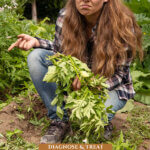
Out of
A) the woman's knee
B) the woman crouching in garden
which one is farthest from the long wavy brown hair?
the woman's knee

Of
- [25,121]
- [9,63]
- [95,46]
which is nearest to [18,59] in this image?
[9,63]

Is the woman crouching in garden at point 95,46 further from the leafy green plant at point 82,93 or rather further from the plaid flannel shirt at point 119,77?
the leafy green plant at point 82,93

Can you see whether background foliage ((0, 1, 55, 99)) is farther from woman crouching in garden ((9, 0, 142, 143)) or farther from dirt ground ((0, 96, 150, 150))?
woman crouching in garden ((9, 0, 142, 143))

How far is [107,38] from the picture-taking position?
208cm

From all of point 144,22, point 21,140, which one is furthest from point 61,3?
point 21,140

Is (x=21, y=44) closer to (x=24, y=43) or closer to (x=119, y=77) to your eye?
(x=24, y=43)

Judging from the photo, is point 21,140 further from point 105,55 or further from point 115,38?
point 115,38

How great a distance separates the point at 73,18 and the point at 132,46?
1.79 ft

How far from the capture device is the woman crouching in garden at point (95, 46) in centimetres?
203

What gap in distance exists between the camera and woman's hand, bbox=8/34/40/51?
81.0 inches

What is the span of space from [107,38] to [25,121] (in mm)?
1061

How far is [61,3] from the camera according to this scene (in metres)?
8.76

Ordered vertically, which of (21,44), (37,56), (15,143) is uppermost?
(21,44)

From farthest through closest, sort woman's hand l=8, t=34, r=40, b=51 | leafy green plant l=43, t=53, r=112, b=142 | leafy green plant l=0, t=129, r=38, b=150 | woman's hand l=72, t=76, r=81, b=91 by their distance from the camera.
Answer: woman's hand l=8, t=34, r=40, b=51
leafy green plant l=0, t=129, r=38, b=150
woman's hand l=72, t=76, r=81, b=91
leafy green plant l=43, t=53, r=112, b=142
